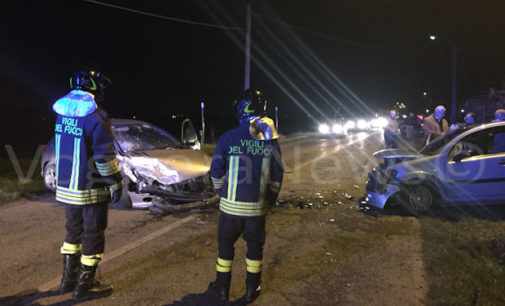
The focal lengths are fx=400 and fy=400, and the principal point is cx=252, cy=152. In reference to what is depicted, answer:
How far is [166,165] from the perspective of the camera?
6512 mm

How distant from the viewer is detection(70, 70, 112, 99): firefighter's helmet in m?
3.64

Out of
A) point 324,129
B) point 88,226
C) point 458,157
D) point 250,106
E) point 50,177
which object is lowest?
point 88,226

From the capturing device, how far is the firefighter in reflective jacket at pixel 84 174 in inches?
139

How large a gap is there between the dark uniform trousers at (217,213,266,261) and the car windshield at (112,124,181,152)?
154 inches

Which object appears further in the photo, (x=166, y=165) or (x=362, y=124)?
(x=362, y=124)

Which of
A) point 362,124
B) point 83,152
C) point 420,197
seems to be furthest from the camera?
point 362,124

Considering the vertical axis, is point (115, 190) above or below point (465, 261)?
above

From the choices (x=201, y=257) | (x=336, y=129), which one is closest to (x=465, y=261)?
(x=201, y=257)

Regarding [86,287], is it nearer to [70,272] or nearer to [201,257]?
[70,272]

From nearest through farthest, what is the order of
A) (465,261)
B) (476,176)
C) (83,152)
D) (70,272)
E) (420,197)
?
1. (83,152)
2. (70,272)
3. (465,261)
4. (476,176)
5. (420,197)

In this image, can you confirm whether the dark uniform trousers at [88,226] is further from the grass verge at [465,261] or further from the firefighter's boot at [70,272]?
the grass verge at [465,261]

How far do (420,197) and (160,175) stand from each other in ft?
13.8

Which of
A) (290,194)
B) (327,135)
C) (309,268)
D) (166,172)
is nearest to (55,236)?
(166,172)

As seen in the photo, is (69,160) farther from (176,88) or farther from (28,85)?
(176,88)
